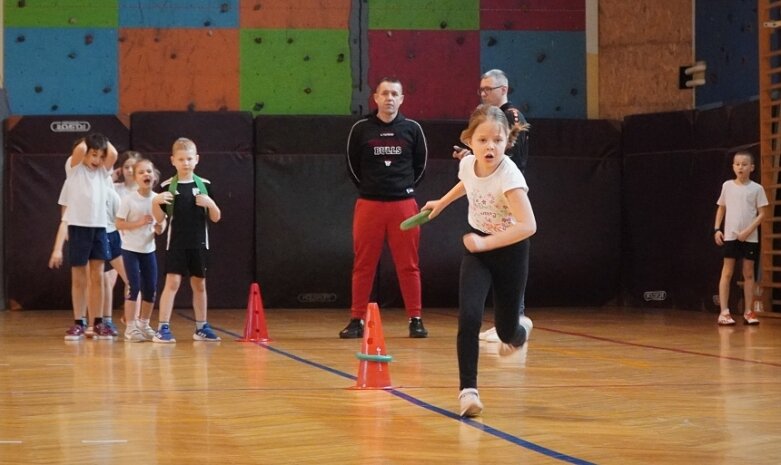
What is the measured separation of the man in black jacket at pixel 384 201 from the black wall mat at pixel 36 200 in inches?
165

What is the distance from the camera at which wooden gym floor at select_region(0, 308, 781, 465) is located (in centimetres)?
373

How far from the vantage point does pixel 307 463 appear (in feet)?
11.6

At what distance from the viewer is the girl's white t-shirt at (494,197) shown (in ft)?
15.7

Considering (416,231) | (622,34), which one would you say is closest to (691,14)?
(622,34)

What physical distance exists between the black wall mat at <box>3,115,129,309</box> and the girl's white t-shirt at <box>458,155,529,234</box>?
24.9 feet

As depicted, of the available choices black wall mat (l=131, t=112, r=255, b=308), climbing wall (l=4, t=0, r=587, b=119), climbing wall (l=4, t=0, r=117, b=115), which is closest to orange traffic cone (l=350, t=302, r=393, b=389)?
black wall mat (l=131, t=112, r=255, b=308)

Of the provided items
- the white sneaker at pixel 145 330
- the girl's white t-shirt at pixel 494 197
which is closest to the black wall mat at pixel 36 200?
the white sneaker at pixel 145 330

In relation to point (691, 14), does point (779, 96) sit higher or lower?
lower

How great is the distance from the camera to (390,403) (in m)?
4.84

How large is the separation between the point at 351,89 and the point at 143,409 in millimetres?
8028

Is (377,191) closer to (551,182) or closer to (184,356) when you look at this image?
(184,356)

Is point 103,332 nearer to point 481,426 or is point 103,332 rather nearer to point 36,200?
point 36,200

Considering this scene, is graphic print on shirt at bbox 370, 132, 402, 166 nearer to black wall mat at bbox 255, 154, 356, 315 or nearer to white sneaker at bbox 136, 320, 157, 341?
white sneaker at bbox 136, 320, 157, 341

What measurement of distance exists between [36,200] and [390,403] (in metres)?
7.80
